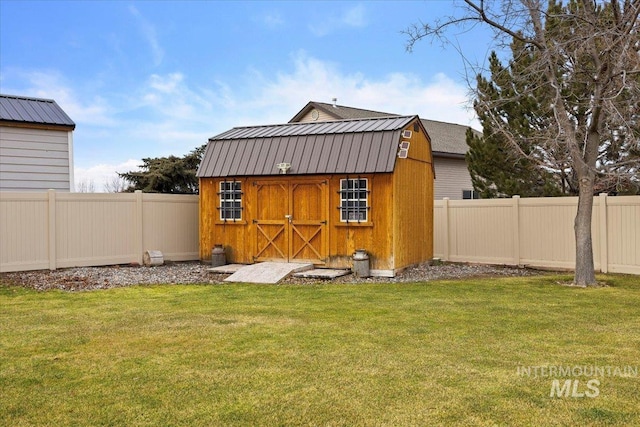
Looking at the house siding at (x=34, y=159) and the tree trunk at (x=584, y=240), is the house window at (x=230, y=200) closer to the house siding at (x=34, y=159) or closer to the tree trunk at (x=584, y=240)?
the house siding at (x=34, y=159)

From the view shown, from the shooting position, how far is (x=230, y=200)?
13562 millimetres

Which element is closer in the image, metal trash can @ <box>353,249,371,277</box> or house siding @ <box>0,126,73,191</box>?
metal trash can @ <box>353,249,371,277</box>

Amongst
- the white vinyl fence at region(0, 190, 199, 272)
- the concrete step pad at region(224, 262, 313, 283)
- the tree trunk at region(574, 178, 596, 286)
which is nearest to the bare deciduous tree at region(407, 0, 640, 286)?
the tree trunk at region(574, 178, 596, 286)

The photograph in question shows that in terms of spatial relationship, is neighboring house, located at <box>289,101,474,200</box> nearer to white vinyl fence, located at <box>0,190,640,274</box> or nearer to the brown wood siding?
white vinyl fence, located at <box>0,190,640,274</box>

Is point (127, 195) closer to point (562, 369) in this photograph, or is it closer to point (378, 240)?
point (378, 240)

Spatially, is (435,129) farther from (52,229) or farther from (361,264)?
(52,229)

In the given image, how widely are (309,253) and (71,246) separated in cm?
510

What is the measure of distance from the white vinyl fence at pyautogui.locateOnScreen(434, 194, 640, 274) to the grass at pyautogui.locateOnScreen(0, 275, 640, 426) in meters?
2.99

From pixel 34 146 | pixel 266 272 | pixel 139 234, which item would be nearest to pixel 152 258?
pixel 139 234

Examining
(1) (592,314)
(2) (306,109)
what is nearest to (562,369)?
(1) (592,314)

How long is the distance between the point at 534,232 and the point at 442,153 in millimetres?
8043

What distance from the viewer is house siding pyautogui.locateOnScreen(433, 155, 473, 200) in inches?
849

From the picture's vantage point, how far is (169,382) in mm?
4816

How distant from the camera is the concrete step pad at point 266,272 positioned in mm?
11320
